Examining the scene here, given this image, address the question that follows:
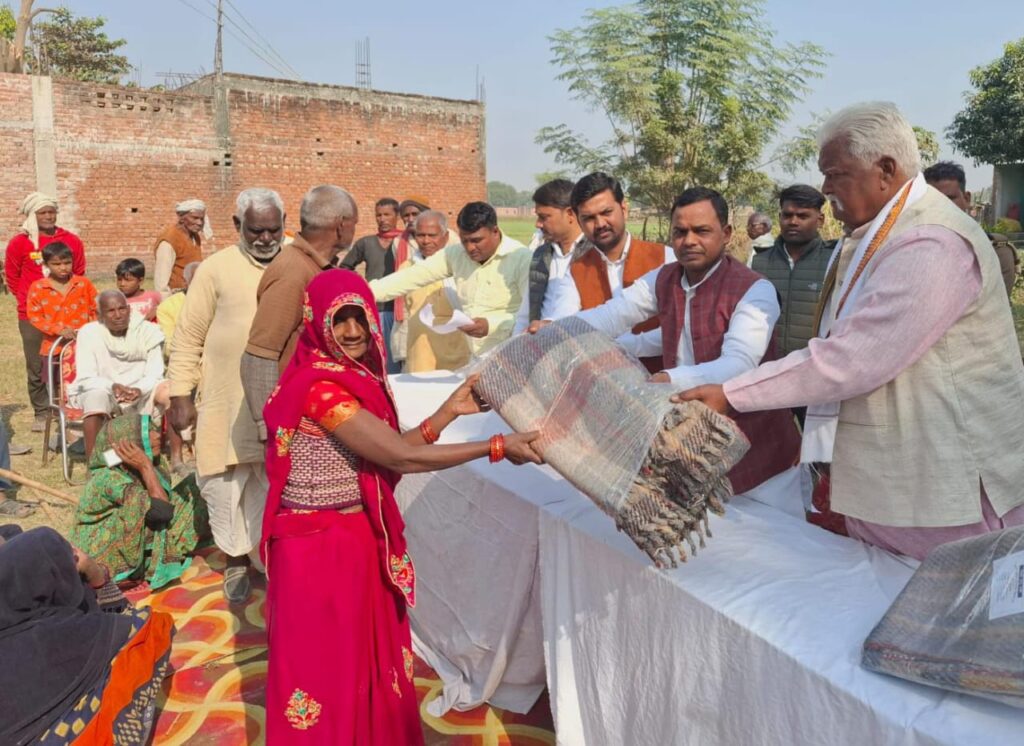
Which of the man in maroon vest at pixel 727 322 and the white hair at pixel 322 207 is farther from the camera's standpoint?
the white hair at pixel 322 207

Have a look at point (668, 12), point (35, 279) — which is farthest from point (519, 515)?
point (668, 12)

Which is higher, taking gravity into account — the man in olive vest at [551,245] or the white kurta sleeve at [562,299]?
the man in olive vest at [551,245]

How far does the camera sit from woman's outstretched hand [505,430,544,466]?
194 centimetres

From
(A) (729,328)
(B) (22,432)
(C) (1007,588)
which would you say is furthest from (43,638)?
(B) (22,432)

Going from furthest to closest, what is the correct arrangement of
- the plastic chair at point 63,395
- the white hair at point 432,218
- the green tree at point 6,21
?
the green tree at point 6,21 < the plastic chair at point 63,395 < the white hair at point 432,218

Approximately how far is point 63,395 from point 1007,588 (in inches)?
247

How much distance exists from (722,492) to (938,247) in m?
0.70

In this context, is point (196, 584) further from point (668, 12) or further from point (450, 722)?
point (668, 12)

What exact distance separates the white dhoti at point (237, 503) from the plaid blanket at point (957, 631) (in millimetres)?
3021

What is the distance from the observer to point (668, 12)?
22781 mm

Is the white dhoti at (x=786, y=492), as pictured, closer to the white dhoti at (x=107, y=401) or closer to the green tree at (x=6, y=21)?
the white dhoti at (x=107, y=401)

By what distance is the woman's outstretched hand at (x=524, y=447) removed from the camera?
194 centimetres

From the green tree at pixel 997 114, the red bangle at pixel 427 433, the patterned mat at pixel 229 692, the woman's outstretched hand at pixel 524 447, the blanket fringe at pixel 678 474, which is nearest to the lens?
the blanket fringe at pixel 678 474

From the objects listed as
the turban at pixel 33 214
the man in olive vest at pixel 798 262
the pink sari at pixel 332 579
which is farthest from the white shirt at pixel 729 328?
the turban at pixel 33 214
